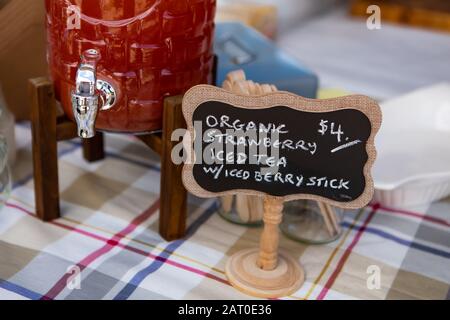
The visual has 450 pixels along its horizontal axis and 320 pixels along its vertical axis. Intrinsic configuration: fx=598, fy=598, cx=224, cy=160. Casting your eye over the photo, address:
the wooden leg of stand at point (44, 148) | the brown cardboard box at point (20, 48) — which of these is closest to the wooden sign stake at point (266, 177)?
the wooden leg of stand at point (44, 148)

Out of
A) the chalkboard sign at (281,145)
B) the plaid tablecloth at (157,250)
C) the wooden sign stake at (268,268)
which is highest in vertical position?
the chalkboard sign at (281,145)

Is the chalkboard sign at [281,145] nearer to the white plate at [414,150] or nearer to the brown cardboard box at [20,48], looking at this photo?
the white plate at [414,150]

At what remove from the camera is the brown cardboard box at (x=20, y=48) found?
0.99 meters

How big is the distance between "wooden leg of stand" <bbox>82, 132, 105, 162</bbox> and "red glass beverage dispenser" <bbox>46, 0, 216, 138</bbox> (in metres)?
0.26

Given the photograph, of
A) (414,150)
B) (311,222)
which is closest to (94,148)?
(311,222)

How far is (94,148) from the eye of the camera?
1.19 m

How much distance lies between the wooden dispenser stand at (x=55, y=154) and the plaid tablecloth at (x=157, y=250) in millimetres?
31

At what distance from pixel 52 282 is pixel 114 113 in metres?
0.26

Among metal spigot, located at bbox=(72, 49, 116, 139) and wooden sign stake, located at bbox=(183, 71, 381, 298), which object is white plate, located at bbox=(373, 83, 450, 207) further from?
metal spigot, located at bbox=(72, 49, 116, 139)

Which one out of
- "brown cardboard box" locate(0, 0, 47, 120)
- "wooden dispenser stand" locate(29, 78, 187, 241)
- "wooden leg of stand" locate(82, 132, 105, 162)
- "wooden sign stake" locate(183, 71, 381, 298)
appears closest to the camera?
"wooden sign stake" locate(183, 71, 381, 298)

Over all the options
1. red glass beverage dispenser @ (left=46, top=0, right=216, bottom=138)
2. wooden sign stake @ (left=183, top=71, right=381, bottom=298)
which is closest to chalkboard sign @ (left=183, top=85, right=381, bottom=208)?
wooden sign stake @ (left=183, top=71, right=381, bottom=298)

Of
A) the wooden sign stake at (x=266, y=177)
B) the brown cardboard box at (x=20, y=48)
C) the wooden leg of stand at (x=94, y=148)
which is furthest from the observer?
the wooden leg of stand at (x=94, y=148)

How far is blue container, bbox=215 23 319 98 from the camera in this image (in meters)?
1.20
